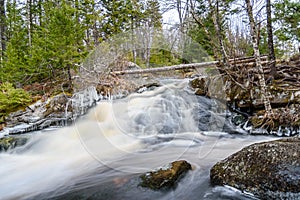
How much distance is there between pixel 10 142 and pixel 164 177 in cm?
451

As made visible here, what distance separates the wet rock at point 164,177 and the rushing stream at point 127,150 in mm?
87

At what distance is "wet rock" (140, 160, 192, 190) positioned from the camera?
10.2 feet

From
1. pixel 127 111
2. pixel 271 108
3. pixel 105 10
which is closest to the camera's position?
pixel 271 108

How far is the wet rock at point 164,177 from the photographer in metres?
3.10

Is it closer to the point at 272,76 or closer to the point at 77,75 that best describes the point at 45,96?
the point at 77,75

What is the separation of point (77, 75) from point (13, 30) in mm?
3756

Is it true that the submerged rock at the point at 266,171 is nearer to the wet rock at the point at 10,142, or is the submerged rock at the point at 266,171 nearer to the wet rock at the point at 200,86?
the wet rock at the point at 200,86

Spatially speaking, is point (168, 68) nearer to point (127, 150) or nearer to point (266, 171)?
point (127, 150)

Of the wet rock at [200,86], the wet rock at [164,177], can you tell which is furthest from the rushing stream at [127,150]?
the wet rock at [200,86]

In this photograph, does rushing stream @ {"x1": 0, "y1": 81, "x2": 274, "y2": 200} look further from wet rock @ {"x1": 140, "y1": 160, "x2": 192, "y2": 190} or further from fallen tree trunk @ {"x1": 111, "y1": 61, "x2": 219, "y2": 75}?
fallen tree trunk @ {"x1": 111, "y1": 61, "x2": 219, "y2": 75}

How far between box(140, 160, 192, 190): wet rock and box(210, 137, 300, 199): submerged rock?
524 millimetres

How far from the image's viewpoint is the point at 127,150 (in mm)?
5402

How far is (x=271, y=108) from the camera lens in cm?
567

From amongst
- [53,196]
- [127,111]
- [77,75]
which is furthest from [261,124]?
[77,75]
